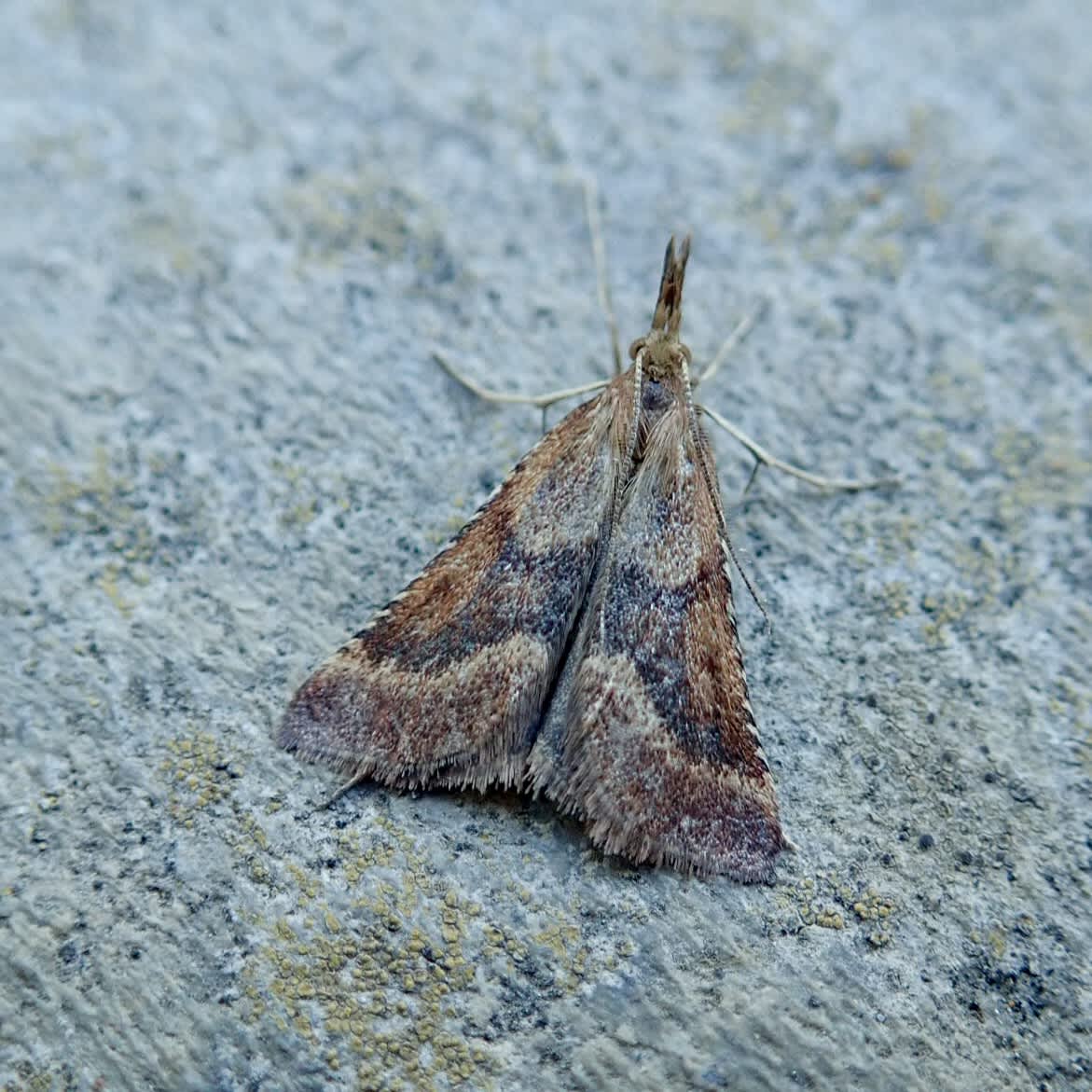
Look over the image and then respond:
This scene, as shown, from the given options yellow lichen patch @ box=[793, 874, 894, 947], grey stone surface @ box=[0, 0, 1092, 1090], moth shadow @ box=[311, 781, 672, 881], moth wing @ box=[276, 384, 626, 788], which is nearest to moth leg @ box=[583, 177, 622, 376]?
grey stone surface @ box=[0, 0, 1092, 1090]

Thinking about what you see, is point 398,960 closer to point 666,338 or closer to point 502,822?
point 502,822

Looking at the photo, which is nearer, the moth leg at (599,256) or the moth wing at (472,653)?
the moth wing at (472,653)

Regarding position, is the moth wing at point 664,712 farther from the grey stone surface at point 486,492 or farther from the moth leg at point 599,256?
the moth leg at point 599,256

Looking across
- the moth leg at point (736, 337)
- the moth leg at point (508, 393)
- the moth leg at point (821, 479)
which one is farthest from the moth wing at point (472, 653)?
the moth leg at point (736, 337)

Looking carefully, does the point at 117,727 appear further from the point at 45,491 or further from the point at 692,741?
the point at 692,741

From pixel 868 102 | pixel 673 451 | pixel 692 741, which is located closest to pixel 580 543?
pixel 673 451

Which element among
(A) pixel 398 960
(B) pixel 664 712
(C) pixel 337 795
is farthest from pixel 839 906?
(C) pixel 337 795
